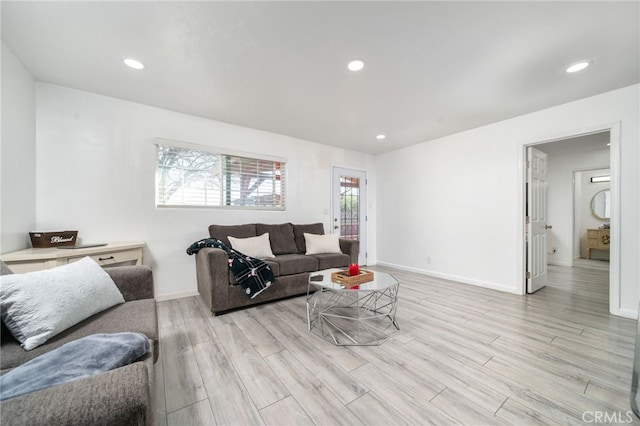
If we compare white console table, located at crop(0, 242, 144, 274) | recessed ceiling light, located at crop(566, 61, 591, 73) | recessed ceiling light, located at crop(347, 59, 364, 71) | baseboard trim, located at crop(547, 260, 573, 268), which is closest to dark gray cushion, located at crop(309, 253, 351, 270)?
white console table, located at crop(0, 242, 144, 274)

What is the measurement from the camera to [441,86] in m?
2.43

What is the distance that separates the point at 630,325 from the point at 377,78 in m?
3.41

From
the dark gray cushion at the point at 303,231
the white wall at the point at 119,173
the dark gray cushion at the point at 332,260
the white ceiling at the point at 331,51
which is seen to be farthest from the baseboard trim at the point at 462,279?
the white wall at the point at 119,173

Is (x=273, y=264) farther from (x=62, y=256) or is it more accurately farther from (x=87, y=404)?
(x=87, y=404)

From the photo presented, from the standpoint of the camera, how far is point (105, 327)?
1240 millimetres

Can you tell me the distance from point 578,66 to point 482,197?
181cm

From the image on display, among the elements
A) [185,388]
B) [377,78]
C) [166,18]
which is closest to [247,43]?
[166,18]

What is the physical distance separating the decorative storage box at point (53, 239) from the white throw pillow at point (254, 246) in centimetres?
150

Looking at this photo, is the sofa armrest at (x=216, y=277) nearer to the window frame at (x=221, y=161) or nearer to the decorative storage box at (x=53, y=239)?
the window frame at (x=221, y=161)

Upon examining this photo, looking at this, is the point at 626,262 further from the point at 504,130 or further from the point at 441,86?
Answer: the point at 441,86

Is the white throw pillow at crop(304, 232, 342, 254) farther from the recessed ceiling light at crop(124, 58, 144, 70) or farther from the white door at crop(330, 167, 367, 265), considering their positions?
the recessed ceiling light at crop(124, 58, 144, 70)

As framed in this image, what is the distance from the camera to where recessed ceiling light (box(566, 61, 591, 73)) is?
2.08 m

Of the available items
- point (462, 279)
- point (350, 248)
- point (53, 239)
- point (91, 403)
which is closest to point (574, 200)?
point (462, 279)

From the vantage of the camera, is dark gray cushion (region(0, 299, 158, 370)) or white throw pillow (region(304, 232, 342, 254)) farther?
white throw pillow (region(304, 232, 342, 254))
